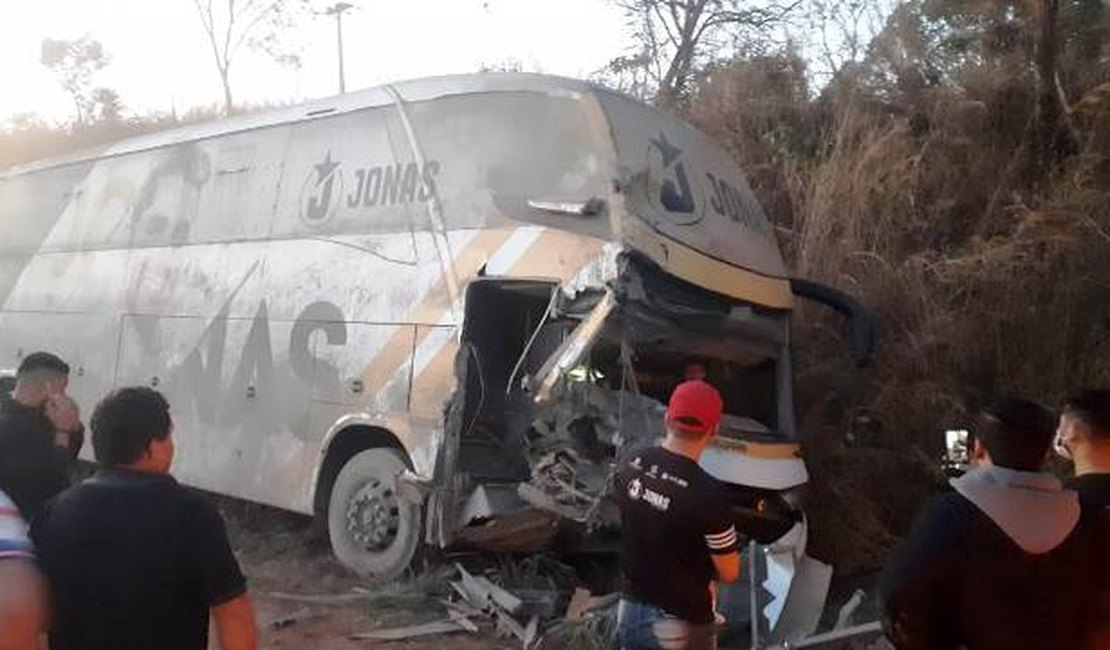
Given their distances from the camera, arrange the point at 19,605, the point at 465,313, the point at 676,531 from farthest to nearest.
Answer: the point at 465,313
the point at 676,531
the point at 19,605

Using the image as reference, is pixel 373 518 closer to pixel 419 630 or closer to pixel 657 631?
pixel 419 630

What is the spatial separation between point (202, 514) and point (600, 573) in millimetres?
4701

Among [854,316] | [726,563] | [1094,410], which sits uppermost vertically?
[1094,410]

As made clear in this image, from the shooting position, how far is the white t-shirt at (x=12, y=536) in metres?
2.41

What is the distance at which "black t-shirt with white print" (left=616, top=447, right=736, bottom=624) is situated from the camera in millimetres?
3375

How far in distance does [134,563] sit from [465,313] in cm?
418

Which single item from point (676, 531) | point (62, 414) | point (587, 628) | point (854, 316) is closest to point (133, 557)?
point (676, 531)

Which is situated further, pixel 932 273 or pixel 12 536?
pixel 932 273

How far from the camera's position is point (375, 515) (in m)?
7.24

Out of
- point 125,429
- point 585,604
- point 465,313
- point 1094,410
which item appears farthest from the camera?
point 465,313

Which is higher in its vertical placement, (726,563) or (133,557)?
(133,557)

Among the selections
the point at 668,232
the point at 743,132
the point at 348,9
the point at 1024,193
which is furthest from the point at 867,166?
the point at 348,9

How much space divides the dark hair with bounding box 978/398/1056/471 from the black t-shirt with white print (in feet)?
3.29

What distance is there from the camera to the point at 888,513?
8227mm
